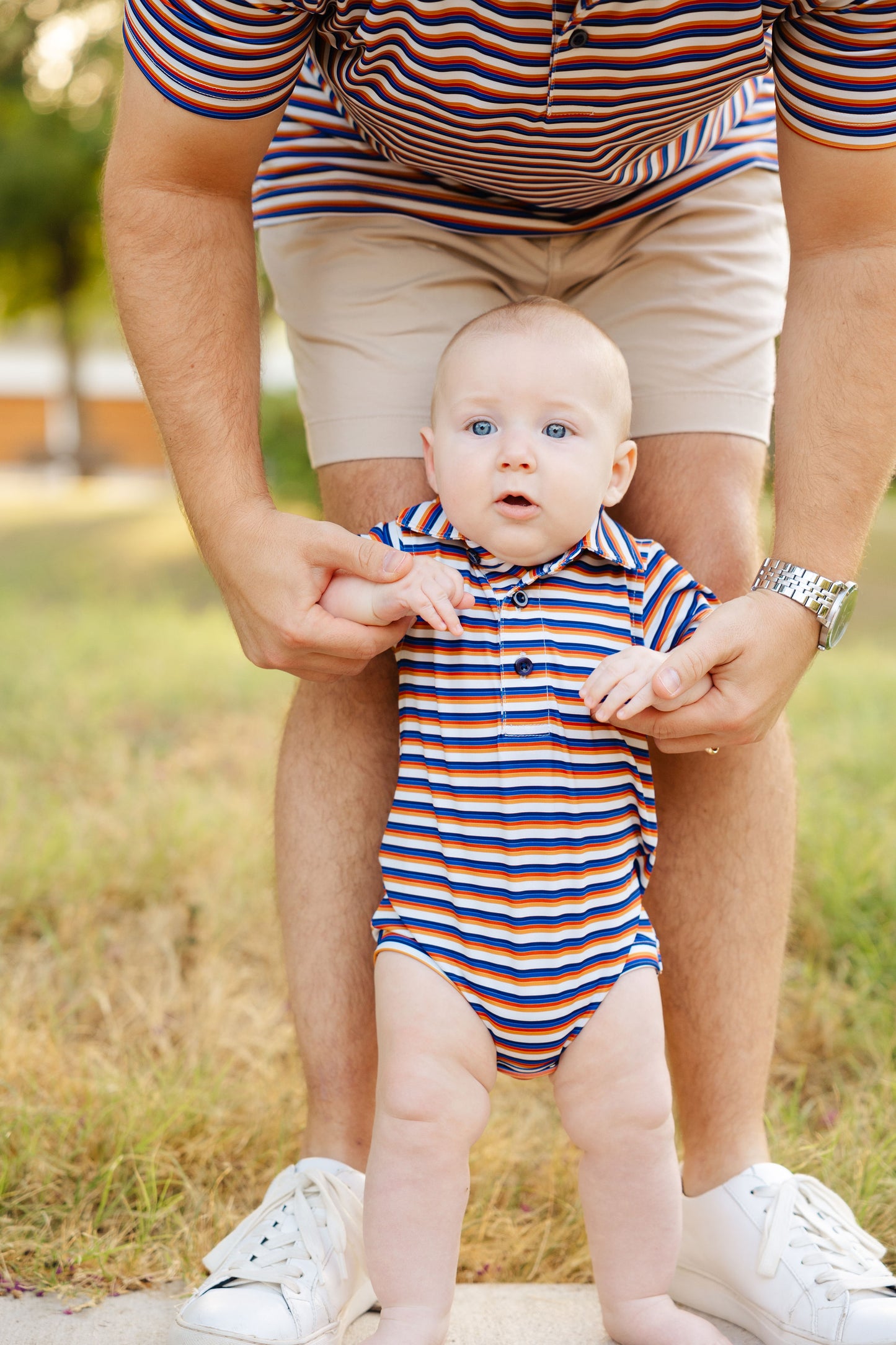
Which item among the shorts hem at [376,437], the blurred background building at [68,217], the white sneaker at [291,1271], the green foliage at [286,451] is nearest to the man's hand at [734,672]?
the shorts hem at [376,437]

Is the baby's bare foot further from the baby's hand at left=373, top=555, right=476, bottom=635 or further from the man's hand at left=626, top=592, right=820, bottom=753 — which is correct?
the baby's hand at left=373, top=555, right=476, bottom=635

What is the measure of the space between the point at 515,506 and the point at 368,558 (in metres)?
0.18

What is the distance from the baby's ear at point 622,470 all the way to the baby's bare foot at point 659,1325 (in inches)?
36.2

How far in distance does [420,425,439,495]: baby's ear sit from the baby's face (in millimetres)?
28

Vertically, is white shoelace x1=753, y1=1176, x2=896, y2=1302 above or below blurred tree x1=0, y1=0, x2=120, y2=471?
below

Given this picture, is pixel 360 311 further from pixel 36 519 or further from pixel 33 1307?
pixel 36 519

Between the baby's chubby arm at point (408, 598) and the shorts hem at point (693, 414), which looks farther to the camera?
the shorts hem at point (693, 414)

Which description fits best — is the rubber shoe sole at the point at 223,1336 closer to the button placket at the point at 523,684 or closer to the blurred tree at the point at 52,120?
the button placket at the point at 523,684

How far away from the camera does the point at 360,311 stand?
1642mm

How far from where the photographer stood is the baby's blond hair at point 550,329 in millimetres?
1479

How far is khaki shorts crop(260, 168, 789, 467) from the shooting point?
1.64m

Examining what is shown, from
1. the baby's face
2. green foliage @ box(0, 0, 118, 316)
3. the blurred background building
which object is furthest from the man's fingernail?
green foliage @ box(0, 0, 118, 316)

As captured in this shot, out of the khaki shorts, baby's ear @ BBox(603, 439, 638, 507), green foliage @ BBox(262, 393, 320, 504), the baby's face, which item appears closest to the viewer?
the baby's face

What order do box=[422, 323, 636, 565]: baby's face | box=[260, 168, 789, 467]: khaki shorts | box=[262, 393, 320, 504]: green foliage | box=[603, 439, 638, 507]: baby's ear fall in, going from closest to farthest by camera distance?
box=[422, 323, 636, 565]: baby's face → box=[603, 439, 638, 507]: baby's ear → box=[260, 168, 789, 467]: khaki shorts → box=[262, 393, 320, 504]: green foliage
